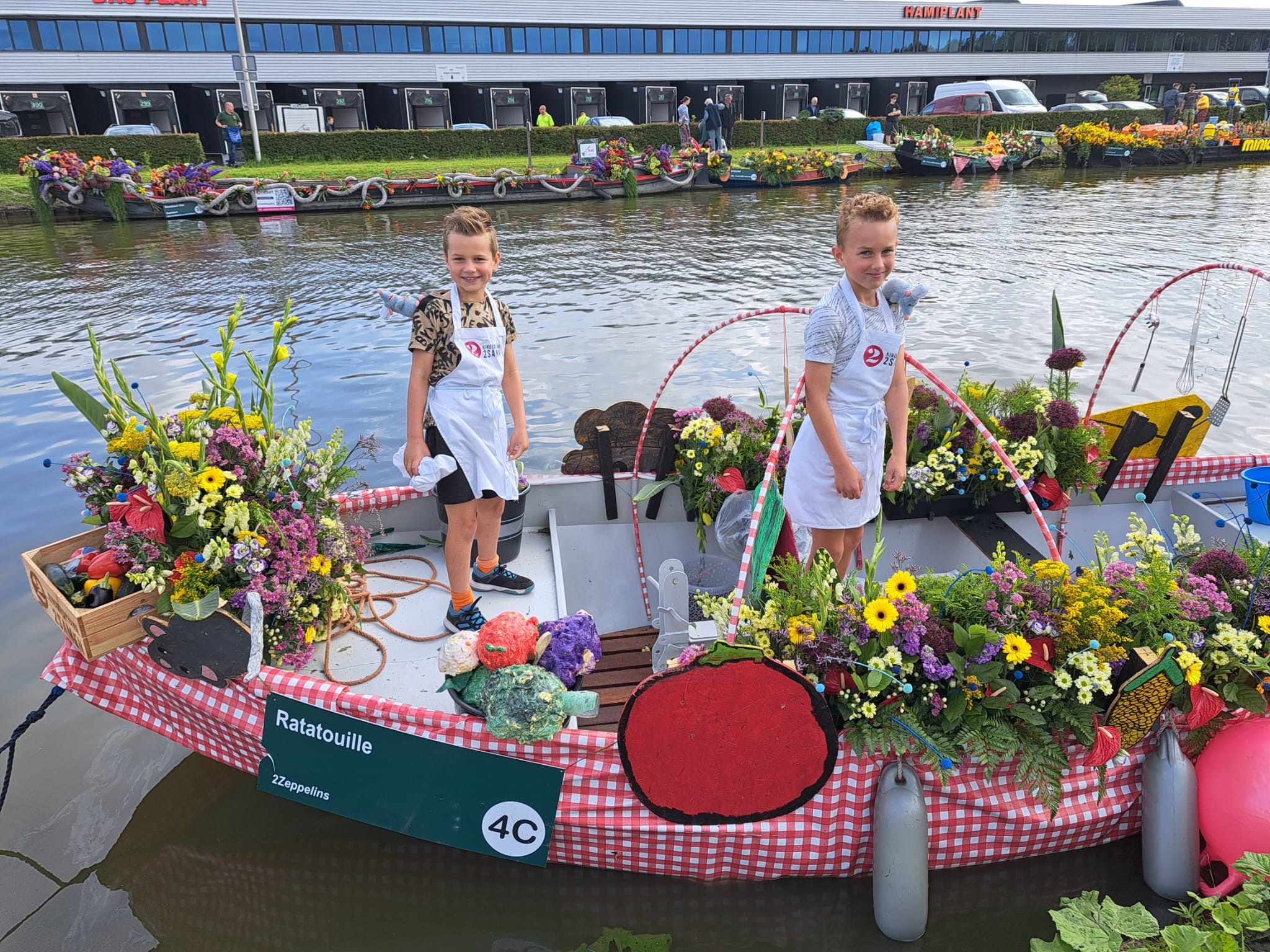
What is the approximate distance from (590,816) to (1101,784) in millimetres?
1763

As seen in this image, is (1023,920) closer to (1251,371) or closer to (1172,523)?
Answer: (1172,523)

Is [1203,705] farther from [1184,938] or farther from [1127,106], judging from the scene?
[1127,106]

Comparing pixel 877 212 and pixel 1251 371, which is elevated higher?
pixel 877 212

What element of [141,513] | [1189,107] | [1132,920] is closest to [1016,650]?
[1132,920]

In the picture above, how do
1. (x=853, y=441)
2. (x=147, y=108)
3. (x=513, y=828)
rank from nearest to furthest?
1. (x=513, y=828)
2. (x=853, y=441)
3. (x=147, y=108)

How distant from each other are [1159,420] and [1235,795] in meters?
2.76

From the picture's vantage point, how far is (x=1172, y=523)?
4977 mm

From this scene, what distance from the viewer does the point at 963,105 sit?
33375 mm

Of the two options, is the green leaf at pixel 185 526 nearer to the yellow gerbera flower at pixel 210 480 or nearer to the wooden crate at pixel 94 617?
the yellow gerbera flower at pixel 210 480

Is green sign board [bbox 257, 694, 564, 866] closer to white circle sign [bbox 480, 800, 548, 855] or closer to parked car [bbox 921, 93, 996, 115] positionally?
white circle sign [bbox 480, 800, 548, 855]

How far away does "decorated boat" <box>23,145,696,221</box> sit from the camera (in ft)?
64.0

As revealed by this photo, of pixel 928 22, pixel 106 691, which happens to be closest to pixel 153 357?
pixel 106 691

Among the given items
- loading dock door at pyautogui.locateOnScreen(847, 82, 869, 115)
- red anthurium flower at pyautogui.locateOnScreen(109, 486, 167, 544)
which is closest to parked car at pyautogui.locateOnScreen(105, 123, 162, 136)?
red anthurium flower at pyautogui.locateOnScreen(109, 486, 167, 544)

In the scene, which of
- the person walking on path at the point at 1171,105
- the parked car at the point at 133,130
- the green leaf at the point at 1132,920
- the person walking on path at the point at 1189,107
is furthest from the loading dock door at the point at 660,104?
the green leaf at the point at 1132,920
